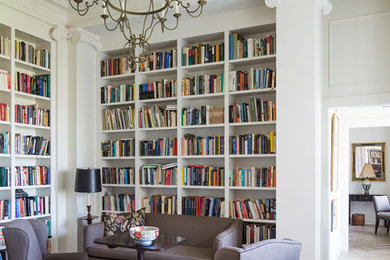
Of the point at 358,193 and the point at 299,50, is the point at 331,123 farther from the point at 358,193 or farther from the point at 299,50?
the point at 358,193

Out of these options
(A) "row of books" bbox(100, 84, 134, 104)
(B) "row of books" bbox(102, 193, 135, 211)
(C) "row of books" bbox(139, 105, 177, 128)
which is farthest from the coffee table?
→ (A) "row of books" bbox(100, 84, 134, 104)

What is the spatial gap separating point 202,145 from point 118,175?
131 cm

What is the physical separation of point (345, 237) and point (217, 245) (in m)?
3.44

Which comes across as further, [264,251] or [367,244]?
[367,244]

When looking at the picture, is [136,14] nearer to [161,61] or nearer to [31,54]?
[161,61]

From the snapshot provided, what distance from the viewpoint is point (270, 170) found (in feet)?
15.3

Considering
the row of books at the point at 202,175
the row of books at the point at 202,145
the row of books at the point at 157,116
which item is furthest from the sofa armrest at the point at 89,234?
the row of books at the point at 157,116

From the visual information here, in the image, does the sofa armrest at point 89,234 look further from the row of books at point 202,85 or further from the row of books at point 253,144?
the row of books at point 202,85

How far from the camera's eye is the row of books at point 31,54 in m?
4.91

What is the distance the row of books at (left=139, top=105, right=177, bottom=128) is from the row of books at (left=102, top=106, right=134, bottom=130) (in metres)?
0.16

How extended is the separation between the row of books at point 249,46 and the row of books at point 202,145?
1.01m

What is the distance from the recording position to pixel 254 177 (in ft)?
15.6

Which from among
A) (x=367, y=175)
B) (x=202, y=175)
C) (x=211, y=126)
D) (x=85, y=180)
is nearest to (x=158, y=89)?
(x=211, y=126)

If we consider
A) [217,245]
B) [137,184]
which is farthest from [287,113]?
→ [137,184]
